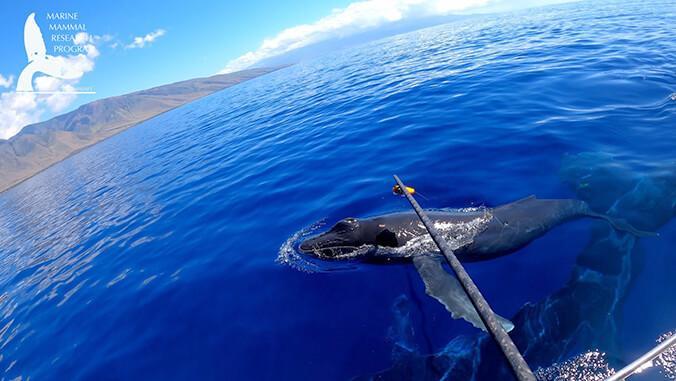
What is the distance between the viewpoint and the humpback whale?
8.06 meters

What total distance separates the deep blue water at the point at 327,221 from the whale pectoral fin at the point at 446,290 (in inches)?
14.4

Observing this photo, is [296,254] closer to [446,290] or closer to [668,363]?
[446,290]

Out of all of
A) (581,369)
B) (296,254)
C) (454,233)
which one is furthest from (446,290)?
(296,254)

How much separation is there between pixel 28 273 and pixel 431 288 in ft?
65.6

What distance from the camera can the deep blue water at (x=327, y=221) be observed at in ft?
22.7

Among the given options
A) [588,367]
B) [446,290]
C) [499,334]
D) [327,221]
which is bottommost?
[588,367]

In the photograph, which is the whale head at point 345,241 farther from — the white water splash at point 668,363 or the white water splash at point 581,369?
the white water splash at point 668,363

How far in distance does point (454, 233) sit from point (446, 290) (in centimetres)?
188

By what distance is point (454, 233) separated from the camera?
833cm

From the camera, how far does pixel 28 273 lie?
56.0ft

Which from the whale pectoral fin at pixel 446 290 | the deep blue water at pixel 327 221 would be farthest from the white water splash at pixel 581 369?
the whale pectoral fin at pixel 446 290

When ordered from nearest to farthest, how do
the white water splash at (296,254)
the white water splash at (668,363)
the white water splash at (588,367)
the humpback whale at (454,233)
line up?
the white water splash at (668,363), the white water splash at (588,367), the humpback whale at (454,233), the white water splash at (296,254)

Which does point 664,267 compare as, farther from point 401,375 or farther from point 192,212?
point 192,212

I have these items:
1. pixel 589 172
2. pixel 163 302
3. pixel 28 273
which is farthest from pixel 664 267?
pixel 28 273
